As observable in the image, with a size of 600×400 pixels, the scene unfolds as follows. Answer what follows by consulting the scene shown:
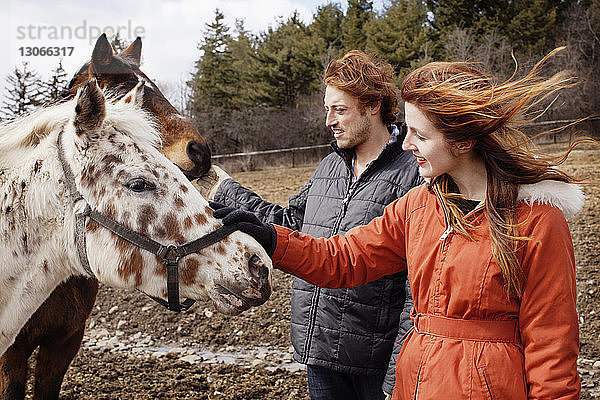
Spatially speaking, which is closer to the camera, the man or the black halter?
the black halter

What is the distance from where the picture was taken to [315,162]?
63.6ft

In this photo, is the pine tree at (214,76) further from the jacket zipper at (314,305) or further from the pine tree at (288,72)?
the jacket zipper at (314,305)

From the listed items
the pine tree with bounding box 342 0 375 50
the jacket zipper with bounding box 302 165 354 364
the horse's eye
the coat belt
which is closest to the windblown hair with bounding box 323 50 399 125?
the jacket zipper with bounding box 302 165 354 364

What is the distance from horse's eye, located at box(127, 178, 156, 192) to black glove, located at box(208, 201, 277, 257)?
8.7 inches

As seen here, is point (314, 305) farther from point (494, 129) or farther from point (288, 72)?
point (288, 72)

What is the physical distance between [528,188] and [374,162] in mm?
753

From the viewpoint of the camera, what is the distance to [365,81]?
7.07ft

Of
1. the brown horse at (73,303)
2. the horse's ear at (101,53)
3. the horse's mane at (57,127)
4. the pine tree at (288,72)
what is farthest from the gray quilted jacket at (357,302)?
the pine tree at (288,72)

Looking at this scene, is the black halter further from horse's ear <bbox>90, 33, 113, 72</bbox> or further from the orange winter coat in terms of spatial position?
horse's ear <bbox>90, 33, 113, 72</bbox>

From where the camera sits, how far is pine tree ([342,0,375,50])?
87.4ft

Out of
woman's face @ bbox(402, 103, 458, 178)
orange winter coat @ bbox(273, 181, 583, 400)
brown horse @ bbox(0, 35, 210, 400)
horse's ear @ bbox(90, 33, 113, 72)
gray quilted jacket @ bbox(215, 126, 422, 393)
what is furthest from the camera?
horse's ear @ bbox(90, 33, 113, 72)

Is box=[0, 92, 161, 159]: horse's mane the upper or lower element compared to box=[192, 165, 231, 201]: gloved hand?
upper

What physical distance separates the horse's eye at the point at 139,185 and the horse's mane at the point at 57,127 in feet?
0.51

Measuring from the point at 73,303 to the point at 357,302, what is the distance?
1768 millimetres
